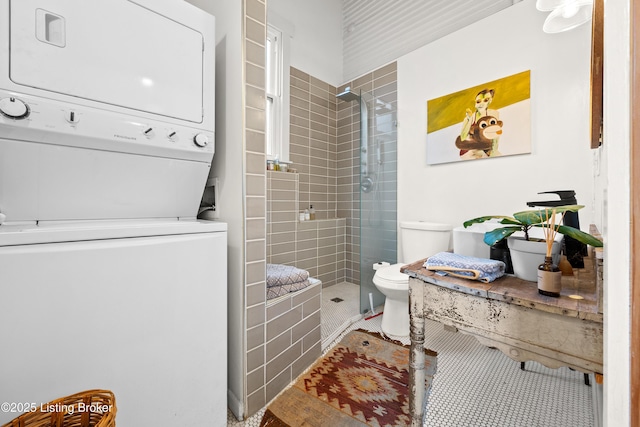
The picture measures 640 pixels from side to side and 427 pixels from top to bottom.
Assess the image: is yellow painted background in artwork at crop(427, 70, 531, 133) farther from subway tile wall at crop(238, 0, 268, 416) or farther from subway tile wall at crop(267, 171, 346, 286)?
subway tile wall at crop(238, 0, 268, 416)

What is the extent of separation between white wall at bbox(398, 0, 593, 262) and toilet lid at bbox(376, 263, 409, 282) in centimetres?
66

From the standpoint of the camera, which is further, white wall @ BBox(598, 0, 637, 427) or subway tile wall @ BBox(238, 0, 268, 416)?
subway tile wall @ BBox(238, 0, 268, 416)

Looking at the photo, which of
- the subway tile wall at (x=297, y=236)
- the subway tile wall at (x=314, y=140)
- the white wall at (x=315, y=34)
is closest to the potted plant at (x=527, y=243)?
the subway tile wall at (x=297, y=236)

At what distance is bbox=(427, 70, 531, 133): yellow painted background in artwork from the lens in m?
1.95

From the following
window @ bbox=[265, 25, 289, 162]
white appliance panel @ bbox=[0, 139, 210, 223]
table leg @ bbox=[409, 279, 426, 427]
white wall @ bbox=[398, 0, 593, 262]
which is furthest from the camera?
window @ bbox=[265, 25, 289, 162]

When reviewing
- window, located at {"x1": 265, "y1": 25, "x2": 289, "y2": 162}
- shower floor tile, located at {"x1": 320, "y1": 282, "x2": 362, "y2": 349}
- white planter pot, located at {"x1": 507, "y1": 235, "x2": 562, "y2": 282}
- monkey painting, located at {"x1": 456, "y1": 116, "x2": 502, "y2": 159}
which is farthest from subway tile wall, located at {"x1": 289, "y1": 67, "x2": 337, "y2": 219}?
white planter pot, located at {"x1": 507, "y1": 235, "x2": 562, "y2": 282}

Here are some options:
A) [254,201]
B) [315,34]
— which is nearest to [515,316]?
[254,201]

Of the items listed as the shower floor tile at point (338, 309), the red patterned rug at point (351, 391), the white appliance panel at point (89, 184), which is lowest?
the red patterned rug at point (351, 391)

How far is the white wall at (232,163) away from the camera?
1.24 metres

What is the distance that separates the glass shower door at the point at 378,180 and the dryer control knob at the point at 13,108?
2186 mm

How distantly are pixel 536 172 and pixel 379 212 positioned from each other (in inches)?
50.4

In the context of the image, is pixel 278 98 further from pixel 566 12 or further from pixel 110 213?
pixel 566 12

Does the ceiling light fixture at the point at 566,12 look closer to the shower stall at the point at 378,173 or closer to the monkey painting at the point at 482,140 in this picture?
the monkey painting at the point at 482,140

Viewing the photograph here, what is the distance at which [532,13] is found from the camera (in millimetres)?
1930
